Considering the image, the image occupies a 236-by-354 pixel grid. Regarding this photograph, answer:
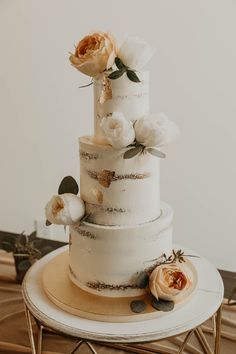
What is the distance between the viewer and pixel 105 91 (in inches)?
42.1

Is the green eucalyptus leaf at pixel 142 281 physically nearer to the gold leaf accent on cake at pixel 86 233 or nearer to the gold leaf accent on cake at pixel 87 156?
the gold leaf accent on cake at pixel 86 233

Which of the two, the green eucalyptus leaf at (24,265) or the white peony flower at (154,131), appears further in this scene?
the green eucalyptus leaf at (24,265)

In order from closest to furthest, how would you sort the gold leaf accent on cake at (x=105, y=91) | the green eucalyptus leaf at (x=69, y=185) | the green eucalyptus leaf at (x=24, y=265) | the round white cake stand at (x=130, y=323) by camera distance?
the round white cake stand at (x=130, y=323) < the gold leaf accent on cake at (x=105, y=91) < the green eucalyptus leaf at (x=69, y=185) < the green eucalyptus leaf at (x=24, y=265)

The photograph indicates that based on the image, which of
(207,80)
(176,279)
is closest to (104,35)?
(176,279)

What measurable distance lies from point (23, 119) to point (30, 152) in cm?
16

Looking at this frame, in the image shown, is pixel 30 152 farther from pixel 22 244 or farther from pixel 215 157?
pixel 215 157

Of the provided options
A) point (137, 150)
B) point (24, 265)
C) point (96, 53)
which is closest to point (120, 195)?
point (137, 150)

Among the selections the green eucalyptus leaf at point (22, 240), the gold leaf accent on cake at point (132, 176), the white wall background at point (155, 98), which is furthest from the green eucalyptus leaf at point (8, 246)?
the gold leaf accent on cake at point (132, 176)

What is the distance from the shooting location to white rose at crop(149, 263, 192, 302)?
3.36ft

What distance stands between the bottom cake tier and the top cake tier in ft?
0.84

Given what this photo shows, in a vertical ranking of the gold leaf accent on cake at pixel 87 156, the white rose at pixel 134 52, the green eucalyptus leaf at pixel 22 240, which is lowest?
the green eucalyptus leaf at pixel 22 240

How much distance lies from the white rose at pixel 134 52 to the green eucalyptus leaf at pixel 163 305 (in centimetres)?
56

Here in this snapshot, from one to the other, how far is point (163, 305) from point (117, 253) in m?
0.17

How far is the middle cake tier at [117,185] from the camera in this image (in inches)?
42.1
